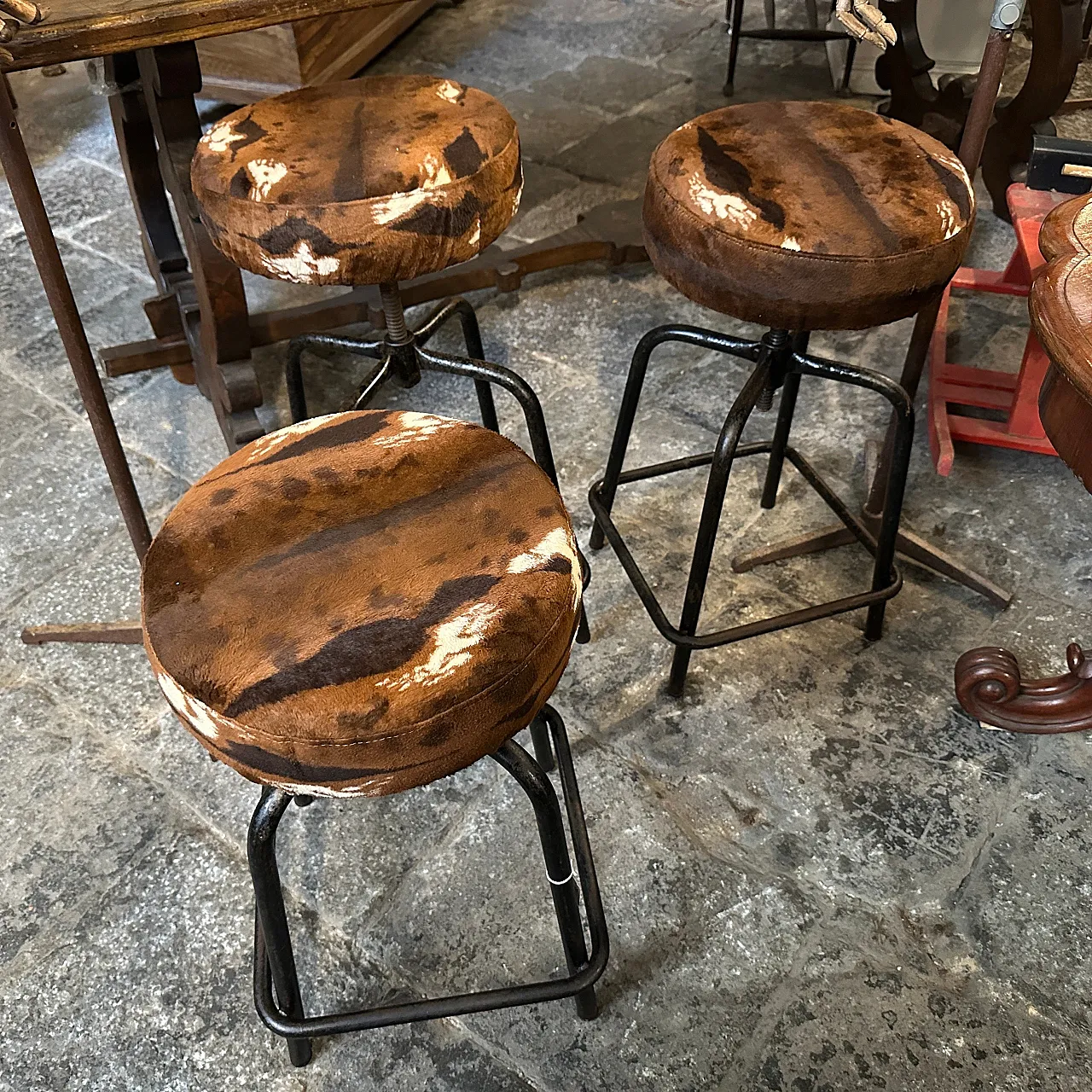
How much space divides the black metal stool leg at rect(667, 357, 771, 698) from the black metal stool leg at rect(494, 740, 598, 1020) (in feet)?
1.62

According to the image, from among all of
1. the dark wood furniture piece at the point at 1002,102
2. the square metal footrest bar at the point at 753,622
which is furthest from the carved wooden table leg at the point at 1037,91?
the square metal footrest bar at the point at 753,622

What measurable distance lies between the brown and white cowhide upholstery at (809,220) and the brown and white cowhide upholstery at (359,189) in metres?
0.23

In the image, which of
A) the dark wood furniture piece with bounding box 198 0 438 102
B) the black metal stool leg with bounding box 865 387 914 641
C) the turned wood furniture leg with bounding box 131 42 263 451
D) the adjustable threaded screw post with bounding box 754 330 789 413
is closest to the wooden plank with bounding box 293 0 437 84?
the dark wood furniture piece with bounding box 198 0 438 102

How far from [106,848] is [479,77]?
9.82 feet

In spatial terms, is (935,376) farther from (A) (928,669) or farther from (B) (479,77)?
(B) (479,77)

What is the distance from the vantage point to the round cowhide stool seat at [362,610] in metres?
0.90

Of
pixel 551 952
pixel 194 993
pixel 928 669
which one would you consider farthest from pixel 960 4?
pixel 194 993

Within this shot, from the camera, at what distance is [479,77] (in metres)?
3.67

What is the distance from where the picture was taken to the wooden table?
1.25 m

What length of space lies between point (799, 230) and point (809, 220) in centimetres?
3

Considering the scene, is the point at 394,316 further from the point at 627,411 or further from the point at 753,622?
the point at 753,622

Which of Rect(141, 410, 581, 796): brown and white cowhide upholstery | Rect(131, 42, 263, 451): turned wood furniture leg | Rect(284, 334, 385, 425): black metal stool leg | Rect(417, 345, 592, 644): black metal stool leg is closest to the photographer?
Rect(141, 410, 581, 796): brown and white cowhide upholstery

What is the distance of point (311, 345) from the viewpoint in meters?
1.59

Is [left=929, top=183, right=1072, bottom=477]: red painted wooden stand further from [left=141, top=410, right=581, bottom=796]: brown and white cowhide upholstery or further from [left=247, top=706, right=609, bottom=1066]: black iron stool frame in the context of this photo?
[left=141, top=410, right=581, bottom=796]: brown and white cowhide upholstery
